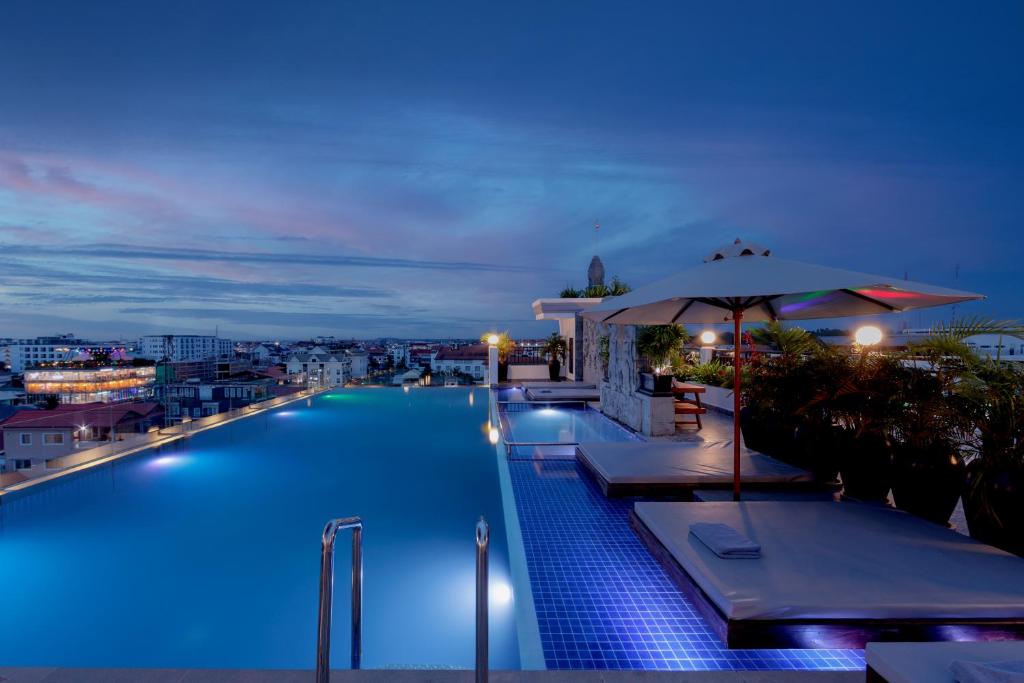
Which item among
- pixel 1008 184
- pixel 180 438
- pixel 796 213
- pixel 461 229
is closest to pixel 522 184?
pixel 461 229

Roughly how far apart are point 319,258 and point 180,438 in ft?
48.0

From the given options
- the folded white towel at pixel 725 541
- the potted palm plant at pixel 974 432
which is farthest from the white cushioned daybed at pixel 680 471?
the folded white towel at pixel 725 541

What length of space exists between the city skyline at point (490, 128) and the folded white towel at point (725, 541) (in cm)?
313

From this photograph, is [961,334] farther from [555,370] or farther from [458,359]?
[458,359]

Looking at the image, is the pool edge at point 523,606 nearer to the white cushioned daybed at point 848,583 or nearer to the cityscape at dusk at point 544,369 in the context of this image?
the cityscape at dusk at point 544,369

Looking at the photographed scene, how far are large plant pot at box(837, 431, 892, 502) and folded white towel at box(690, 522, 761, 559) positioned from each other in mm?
1722

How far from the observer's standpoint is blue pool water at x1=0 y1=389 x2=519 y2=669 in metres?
3.42

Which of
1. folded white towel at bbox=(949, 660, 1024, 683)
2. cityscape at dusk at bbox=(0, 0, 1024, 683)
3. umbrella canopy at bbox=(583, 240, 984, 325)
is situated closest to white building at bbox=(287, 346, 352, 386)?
cityscape at dusk at bbox=(0, 0, 1024, 683)

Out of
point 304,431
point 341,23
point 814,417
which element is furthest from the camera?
point 304,431

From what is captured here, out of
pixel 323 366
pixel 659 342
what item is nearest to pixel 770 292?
pixel 659 342

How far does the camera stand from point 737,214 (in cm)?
1673

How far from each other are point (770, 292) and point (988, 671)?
191 cm

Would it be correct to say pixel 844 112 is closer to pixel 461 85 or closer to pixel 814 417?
pixel 461 85

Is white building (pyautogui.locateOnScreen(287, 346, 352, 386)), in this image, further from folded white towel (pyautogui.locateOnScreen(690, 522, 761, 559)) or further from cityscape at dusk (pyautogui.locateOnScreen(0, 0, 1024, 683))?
folded white towel (pyautogui.locateOnScreen(690, 522, 761, 559))
